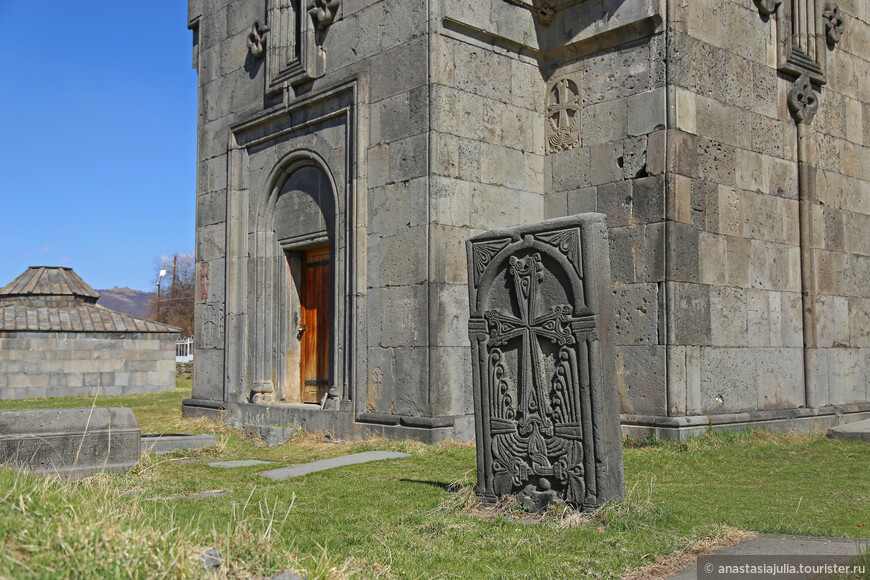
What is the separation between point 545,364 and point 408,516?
134cm

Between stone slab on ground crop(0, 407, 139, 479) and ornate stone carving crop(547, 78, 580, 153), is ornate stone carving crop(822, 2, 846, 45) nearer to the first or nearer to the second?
ornate stone carving crop(547, 78, 580, 153)

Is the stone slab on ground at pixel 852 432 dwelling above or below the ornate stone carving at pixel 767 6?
below

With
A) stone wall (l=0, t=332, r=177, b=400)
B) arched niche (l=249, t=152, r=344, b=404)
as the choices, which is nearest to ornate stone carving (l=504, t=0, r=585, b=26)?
arched niche (l=249, t=152, r=344, b=404)

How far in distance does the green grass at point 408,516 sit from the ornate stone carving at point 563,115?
148 inches

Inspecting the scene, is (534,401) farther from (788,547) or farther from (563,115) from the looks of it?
(563,115)

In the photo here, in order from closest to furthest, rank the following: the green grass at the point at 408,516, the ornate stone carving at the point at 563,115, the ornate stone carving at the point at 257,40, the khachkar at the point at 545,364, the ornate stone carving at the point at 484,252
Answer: the green grass at the point at 408,516 < the khachkar at the point at 545,364 < the ornate stone carving at the point at 484,252 < the ornate stone carving at the point at 563,115 < the ornate stone carving at the point at 257,40

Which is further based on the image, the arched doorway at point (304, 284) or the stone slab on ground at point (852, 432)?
the arched doorway at point (304, 284)

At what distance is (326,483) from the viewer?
7102mm

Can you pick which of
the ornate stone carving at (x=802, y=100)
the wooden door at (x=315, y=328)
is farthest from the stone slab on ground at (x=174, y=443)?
the ornate stone carving at (x=802, y=100)

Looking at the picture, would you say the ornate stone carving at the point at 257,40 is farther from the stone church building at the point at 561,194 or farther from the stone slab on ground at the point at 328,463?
the stone slab on ground at the point at 328,463

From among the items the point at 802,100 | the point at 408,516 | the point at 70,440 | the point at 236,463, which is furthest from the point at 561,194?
the point at 70,440

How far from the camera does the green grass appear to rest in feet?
11.3

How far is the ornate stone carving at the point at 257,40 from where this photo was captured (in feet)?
39.1

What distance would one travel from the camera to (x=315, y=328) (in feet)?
37.8
